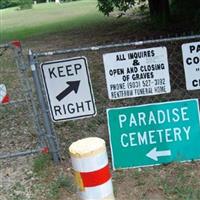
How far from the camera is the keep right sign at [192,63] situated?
5.12m

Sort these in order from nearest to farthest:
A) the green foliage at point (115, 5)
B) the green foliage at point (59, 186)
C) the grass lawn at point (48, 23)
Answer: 1. the green foliage at point (59, 186)
2. the green foliage at point (115, 5)
3. the grass lawn at point (48, 23)

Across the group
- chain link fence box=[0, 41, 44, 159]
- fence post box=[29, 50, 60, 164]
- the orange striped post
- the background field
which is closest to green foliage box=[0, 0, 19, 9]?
the background field

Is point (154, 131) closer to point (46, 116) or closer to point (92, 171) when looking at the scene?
point (46, 116)

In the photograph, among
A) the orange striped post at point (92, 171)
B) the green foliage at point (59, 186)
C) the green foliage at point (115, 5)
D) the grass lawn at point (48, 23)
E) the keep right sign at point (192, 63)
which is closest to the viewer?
the orange striped post at point (92, 171)

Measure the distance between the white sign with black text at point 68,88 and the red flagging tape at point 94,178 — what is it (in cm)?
166

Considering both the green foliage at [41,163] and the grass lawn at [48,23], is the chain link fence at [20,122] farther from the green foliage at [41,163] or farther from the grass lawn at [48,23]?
the grass lawn at [48,23]

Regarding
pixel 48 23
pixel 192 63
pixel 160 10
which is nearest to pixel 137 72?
pixel 192 63

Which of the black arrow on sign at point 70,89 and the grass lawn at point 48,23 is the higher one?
the black arrow on sign at point 70,89

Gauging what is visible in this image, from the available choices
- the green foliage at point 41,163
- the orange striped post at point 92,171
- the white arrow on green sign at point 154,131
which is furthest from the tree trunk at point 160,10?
the orange striped post at point 92,171

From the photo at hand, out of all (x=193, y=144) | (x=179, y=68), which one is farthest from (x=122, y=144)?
(x=179, y=68)

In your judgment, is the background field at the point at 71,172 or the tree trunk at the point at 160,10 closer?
the background field at the point at 71,172

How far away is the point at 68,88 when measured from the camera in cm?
534

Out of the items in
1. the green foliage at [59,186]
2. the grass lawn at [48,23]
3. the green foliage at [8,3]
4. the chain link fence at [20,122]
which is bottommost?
the green foliage at [8,3]

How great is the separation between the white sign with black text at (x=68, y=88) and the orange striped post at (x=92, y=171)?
155 cm
